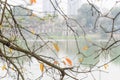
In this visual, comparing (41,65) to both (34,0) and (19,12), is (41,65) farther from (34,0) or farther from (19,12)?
(19,12)

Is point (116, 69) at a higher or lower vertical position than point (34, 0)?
lower

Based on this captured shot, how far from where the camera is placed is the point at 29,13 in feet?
3.38

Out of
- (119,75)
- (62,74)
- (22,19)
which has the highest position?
(22,19)

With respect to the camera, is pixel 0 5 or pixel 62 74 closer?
pixel 62 74

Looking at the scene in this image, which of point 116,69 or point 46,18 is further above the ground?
point 46,18

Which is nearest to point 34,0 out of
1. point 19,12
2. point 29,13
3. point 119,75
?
point 29,13

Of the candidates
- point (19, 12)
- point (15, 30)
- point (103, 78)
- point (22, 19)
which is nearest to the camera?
point (15, 30)

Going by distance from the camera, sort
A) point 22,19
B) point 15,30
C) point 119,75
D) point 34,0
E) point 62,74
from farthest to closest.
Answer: point 119,75
point 22,19
point 15,30
point 34,0
point 62,74

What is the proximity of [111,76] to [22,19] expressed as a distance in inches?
173

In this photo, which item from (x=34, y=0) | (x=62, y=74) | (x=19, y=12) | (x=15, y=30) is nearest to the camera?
(x=62, y=74)

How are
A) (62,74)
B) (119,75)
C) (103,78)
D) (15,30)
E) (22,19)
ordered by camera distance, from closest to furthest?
1. (62,74)
2. (15,30)
3. (22,19)
4. (103,78)
5. (119,75)

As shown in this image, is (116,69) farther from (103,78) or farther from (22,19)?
(22,19)

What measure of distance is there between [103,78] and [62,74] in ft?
15.7

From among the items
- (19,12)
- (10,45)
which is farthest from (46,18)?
(10,45)
